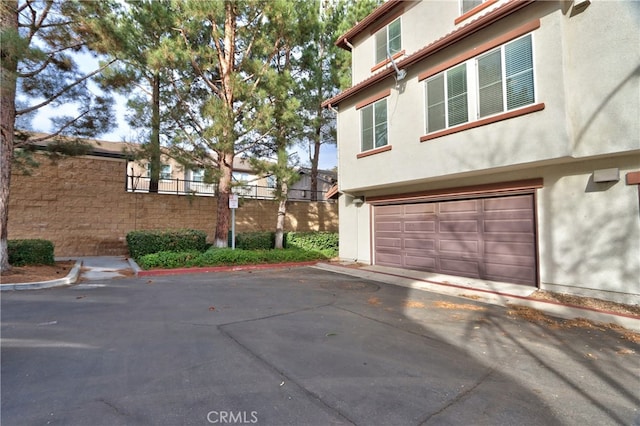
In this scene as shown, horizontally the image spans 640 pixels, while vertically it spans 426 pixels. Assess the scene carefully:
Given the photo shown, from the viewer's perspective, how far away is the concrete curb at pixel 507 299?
5.21 meters

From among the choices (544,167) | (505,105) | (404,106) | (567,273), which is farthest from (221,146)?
(567,273)

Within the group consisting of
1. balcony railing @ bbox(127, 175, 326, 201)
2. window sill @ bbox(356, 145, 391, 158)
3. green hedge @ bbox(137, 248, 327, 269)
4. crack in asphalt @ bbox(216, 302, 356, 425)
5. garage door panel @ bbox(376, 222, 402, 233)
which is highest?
window sill @ bbox(356, 145, 391, 158)

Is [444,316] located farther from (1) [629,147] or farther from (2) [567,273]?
(1) [629,147]

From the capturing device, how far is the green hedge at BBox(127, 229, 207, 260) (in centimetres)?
1120

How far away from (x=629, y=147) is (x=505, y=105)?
91.7 inches

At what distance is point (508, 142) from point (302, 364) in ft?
→ 21.1

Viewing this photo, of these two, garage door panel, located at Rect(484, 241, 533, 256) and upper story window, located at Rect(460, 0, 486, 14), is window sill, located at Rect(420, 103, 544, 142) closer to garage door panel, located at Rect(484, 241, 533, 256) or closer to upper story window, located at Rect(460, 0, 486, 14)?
garage door panel, located at Rect(484, 241, 533, 256)

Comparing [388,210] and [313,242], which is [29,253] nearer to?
[313,242]

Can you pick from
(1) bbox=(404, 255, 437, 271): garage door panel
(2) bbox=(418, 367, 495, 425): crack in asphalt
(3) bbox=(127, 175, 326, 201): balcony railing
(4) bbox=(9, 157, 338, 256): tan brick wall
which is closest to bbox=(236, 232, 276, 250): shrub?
(3) bbox=(127, 175, 326, 201): balcony railing

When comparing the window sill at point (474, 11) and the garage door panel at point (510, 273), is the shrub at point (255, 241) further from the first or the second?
the window sill at point (474, 11)

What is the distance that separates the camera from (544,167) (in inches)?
282

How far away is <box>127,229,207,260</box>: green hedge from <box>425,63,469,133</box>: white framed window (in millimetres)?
8989

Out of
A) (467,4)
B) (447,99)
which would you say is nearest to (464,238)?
(447,99)

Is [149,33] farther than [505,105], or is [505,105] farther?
[149,33]
